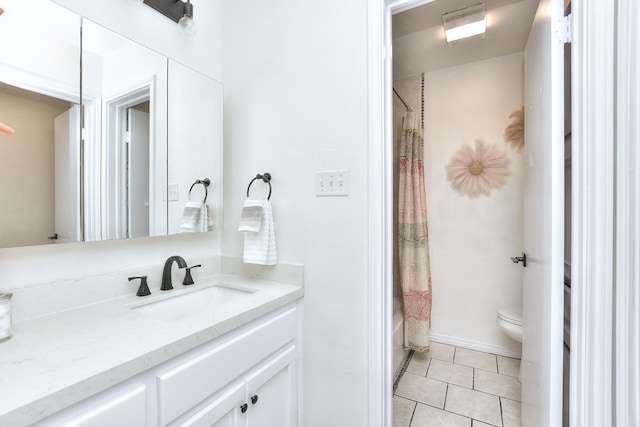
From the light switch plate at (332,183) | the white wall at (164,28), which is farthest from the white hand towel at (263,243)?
the white wall at (164,28)

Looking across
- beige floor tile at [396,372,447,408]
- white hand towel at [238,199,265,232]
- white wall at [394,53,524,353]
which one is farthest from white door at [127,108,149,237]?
white wall at [394,53,524,353]

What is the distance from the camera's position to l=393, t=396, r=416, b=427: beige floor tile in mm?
1692

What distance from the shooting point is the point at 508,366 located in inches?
89.2

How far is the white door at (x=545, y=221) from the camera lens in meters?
1.03

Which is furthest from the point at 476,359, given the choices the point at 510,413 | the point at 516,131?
the point at 516,131

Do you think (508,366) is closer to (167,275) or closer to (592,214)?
(592,214)

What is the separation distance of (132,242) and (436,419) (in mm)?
1869

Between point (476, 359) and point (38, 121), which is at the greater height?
point (38, 121)

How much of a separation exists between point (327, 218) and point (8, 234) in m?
1.08

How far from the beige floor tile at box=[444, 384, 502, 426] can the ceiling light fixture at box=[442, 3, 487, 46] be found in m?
2.39

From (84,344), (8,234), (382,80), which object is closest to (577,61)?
(382,80)

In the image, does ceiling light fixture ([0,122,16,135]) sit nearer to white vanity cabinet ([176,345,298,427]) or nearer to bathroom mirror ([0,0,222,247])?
bathroom mirror ([0,0,222,247])

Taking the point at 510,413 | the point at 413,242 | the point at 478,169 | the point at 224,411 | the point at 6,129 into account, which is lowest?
the point at 510,413

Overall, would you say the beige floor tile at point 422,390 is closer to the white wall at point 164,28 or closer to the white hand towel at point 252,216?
Result: the white hand towel at point 252,216
